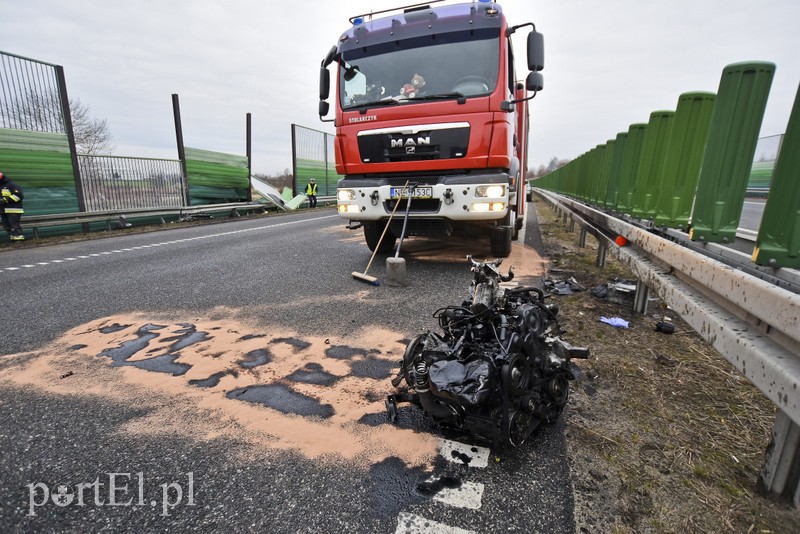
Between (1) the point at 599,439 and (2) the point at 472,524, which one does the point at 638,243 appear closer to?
(1) the point at 599,439

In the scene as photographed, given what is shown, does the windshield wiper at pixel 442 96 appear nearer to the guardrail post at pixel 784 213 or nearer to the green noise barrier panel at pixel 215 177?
the guardrail post at pixel 784 213

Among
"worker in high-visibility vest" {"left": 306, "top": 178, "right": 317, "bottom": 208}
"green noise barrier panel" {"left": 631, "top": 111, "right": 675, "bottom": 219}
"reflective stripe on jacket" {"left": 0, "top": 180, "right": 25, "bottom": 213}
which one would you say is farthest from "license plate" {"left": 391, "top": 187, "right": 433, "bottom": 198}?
"worker in high-visibility vest" {"left": 306, "top": 178, "right": 317, "bottom": 208}

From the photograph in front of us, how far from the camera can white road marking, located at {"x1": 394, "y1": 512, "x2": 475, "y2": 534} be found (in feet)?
4.41

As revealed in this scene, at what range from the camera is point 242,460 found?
1.70 metres

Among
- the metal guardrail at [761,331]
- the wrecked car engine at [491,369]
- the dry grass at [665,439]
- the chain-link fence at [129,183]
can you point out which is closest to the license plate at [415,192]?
the dry grass at [665,439]

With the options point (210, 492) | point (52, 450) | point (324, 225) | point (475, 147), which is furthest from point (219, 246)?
point (210, 492)

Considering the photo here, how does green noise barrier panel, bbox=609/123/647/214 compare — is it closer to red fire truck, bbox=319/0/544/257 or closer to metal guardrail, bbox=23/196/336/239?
red fire truck, bbox=319/0/544/257

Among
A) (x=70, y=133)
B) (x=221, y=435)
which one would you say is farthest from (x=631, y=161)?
(x=70, y=133)

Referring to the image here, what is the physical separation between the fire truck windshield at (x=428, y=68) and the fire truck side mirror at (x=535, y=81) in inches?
20.2

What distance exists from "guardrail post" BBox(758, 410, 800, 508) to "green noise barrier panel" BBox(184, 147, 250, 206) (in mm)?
15378

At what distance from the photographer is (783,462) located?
1.35 m

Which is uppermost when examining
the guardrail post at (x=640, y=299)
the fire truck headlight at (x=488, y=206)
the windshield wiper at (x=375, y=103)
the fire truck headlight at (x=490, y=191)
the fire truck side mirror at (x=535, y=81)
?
the fire truck side mirror at (x=535, y=81)

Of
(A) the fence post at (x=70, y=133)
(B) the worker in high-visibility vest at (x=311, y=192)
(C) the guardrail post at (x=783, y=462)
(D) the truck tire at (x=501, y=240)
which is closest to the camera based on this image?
(C) the guardrail post at (x=783, y=462)

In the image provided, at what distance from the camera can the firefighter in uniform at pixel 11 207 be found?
7871mm
